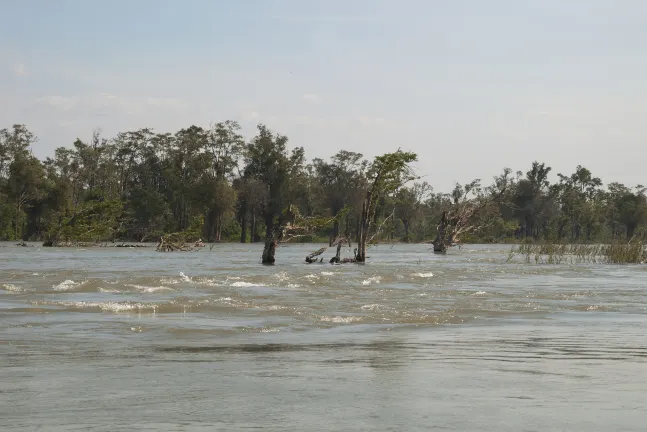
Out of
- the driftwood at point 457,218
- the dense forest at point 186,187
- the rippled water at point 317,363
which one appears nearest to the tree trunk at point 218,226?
the dense forest at point 186,187

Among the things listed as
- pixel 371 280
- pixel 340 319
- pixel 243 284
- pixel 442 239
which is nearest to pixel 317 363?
pixel 340 319

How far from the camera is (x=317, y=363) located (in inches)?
319

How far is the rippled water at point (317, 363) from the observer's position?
5418 mm

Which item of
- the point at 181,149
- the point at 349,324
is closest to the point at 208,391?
the point at 349,324

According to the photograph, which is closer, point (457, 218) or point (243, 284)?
point (243, 284)

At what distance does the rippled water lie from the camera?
5.42m

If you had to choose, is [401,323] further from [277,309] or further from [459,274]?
[459,274]

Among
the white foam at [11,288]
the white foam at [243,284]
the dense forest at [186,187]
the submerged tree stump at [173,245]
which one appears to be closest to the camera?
the white foam at [11,288]

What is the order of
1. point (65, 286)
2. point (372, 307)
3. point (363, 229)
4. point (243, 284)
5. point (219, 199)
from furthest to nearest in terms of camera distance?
point (219, 199) < point (363, 229) < point (243, 284) < point (65, 286) < point (372, 307)

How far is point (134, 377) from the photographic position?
7035mm

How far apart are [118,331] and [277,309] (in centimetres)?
454

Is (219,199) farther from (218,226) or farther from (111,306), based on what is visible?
(111,306)

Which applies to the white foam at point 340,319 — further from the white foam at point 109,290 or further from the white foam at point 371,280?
the white foam at point 371,280

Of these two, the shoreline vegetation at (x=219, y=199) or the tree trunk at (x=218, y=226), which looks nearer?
the shoreline vegetation at (x=219, y=199)
